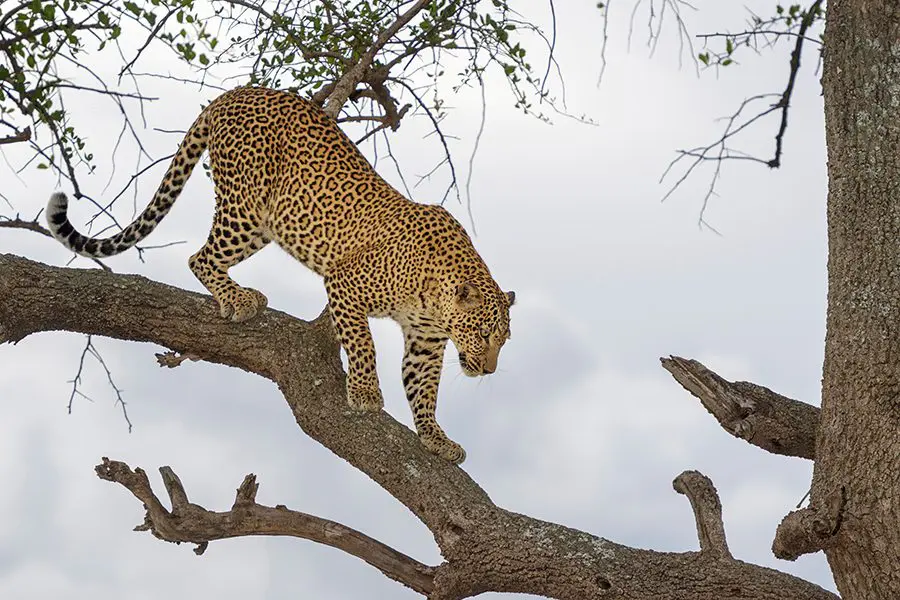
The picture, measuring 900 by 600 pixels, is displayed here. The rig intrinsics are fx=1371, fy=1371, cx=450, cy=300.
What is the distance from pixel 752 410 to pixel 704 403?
10.5 inches

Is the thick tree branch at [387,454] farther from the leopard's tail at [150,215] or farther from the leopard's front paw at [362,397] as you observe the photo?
the leopard's tail at [150,215]

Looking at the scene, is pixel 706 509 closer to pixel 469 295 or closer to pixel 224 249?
pixel 469 295

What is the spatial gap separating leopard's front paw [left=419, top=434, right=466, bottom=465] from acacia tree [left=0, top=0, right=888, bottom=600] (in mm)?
178

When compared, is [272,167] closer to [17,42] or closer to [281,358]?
[281,358]

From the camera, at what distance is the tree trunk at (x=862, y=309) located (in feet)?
20.1

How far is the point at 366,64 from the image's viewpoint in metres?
8.43

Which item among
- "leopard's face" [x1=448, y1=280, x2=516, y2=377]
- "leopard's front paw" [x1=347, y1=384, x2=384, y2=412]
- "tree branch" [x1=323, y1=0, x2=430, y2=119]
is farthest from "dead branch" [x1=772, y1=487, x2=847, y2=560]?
"tree branch" [x1=323, y1=0, x2=430, y2=119]

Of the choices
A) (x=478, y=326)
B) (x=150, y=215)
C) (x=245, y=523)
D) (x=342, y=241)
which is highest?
(x=150, y=215)

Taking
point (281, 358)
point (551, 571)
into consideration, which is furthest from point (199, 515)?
point (551, 571)

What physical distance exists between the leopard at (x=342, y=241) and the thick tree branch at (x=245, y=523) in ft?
2.00

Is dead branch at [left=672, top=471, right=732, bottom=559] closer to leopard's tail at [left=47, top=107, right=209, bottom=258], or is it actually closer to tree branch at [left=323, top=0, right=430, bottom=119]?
tree branch at [left=323, top=0, right=430, bottom=119]

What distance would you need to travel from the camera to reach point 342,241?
7.54m

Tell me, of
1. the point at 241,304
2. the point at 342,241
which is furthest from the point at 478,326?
the point at 241,304

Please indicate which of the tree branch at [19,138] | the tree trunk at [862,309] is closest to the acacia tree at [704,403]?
the tree trunk at [862,309]
